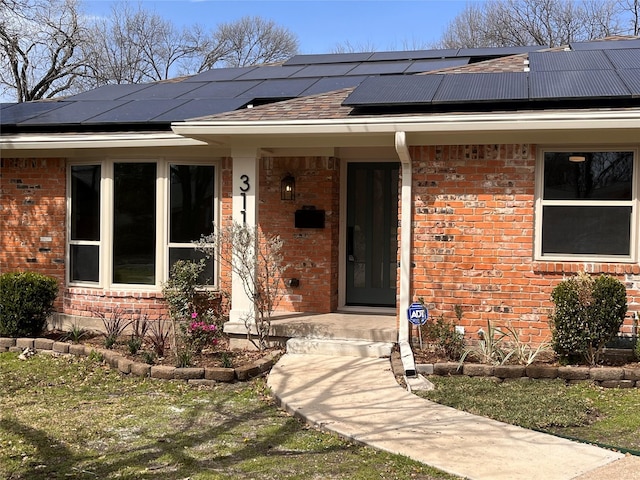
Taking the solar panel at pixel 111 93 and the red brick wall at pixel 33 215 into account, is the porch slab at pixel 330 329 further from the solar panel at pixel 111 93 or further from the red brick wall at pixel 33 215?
the solar panel at pixel 111 93

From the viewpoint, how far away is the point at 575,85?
7.69 m

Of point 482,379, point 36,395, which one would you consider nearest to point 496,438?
point 482,379

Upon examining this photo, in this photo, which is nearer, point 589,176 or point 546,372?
point 546,372

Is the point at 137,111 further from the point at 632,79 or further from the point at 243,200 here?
the point at 632,79

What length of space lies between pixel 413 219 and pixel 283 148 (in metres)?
2.13

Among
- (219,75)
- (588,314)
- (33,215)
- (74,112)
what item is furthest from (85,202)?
(588,314)

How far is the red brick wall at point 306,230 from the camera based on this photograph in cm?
943

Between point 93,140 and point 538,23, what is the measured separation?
27720 millimetres

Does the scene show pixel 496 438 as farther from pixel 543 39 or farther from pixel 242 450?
pixel 543 39

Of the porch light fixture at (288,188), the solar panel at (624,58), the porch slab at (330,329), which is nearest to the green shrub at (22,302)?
the porch slab at (330,329)

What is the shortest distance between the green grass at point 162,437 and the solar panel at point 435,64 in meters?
6.71

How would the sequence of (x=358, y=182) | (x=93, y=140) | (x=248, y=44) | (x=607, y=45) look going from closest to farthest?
(x=93, y=140) → (x=358, y=182) → (x=607, y=45) → (x=248, y=44)

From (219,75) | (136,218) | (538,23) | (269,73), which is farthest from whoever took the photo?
(538,23)

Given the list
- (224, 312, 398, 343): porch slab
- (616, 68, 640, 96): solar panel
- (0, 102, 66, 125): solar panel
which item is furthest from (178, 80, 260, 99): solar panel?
(616, 68, 640, 96): solar panel
